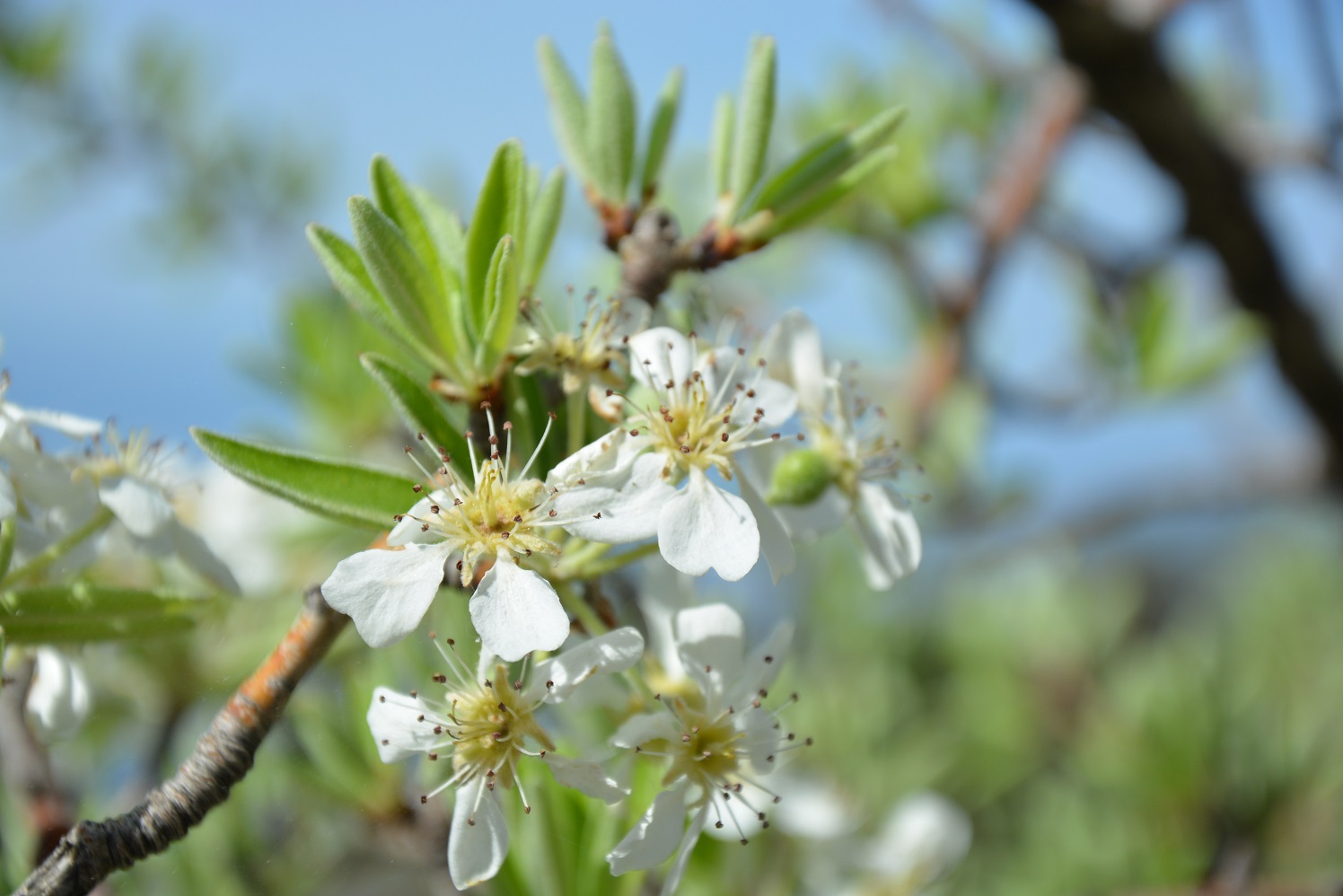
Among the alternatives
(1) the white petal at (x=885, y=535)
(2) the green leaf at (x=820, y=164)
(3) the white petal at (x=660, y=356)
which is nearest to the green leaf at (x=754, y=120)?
(2) the green leaf at (x=820, y=164)

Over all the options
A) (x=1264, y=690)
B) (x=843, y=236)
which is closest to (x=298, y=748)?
(x=843, y=236)

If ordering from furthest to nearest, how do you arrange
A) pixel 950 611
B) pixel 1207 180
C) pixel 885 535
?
1. pixel 950 611
2. pixel 1207 180
3. pixel 885 535

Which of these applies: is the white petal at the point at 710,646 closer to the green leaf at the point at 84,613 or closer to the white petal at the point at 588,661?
the white petal at the point at 588,661

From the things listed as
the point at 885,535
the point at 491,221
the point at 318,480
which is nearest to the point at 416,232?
the point at 491,221

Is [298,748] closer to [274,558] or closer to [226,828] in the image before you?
[226,828]

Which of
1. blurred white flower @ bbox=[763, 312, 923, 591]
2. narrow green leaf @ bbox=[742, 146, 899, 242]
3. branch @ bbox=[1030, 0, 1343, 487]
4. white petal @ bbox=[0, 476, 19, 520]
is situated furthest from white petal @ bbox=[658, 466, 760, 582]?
branch @ bbox=[1030, 0, 1343, 487]

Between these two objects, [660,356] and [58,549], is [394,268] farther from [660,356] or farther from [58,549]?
[58,549]
